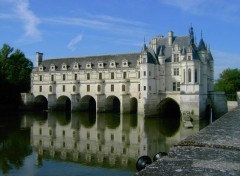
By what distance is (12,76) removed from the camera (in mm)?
56281

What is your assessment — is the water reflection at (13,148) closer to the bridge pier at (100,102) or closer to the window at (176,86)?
the bridge pier at (100,102)

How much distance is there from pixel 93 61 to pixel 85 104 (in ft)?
24.0

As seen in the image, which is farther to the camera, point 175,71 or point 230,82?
point 230,82

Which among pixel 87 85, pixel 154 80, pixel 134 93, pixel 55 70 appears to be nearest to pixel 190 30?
pixel 154 80

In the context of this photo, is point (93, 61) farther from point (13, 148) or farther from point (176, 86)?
point (13, 148)

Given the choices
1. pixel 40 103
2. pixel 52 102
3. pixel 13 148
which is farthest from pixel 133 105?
pixel 13 148

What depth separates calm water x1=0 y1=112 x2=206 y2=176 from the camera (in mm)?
15610

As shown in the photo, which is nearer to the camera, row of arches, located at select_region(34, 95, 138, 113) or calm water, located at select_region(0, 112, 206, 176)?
calm water, located at select_region(0, 112, 206, 176)

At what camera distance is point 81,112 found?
50156 millimetres

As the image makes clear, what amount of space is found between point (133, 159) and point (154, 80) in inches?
1026

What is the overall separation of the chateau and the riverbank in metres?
32.0

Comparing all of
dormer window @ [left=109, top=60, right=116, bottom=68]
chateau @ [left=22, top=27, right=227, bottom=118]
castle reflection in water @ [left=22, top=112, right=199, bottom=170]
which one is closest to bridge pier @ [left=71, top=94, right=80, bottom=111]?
chateau @ [left=22, top=27, right=227, bottom=118]

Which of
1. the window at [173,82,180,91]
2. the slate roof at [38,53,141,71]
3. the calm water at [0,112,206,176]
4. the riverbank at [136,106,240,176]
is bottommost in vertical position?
the calm water at [0,112,206,176]

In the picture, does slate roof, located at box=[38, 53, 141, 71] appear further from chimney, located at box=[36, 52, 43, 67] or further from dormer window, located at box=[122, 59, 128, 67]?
chimney, located at box=[36, 52, 43, 67]
